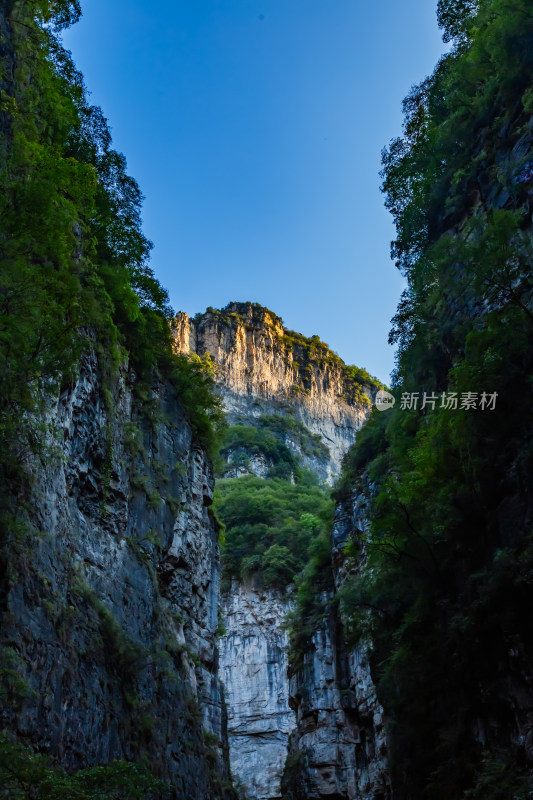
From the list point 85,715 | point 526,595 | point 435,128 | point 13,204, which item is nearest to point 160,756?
point 85,715

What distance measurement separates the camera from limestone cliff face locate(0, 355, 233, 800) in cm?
1018

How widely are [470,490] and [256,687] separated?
31442 mm

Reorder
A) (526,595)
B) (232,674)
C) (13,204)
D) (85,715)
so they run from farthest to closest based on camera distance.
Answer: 1. (232,674)
2. (85,715)
3. (13,204)
4. (526,595)

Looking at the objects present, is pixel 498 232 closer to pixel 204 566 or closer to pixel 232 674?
pixel 204 566

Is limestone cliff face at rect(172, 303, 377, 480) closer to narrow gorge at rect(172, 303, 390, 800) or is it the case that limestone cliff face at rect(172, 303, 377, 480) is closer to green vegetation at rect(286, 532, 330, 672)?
narrow gorge at rect(172, 303, 390, 800)

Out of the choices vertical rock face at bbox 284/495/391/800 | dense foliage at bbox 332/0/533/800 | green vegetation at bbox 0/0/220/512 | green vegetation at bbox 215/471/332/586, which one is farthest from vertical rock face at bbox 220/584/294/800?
dense foliage at bbox 332/0/533/800

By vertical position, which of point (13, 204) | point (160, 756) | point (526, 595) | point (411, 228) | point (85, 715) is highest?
point (411, 228)

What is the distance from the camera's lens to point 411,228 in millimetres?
20109

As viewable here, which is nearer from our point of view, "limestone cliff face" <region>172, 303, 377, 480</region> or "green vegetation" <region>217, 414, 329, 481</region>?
"green vegetation" <region>217, 414, 329, 481</region>

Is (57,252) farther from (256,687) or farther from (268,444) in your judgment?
(268,444)

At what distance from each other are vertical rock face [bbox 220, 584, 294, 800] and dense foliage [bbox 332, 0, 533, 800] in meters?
21.7

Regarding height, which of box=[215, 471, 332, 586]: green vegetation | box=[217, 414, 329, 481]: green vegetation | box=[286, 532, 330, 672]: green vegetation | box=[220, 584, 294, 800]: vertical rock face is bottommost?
box=[220, 584, 294, 800]: vertical rock face

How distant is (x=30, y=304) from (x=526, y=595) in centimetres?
833

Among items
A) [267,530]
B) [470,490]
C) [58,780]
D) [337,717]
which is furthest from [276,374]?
[58,780]
